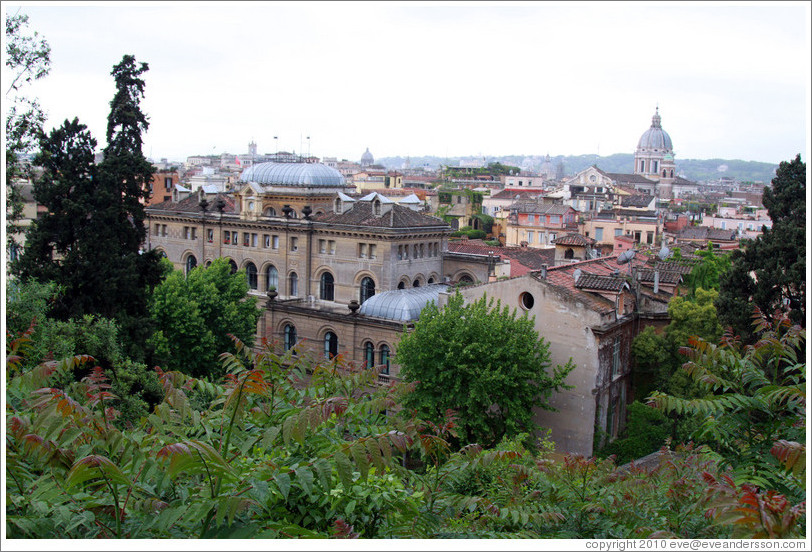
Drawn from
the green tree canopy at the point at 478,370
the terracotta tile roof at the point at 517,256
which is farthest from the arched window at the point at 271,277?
the green tree canopy at the point at 478,370

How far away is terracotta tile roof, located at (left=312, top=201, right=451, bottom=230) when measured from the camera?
39.6m

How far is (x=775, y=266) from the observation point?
2881cm

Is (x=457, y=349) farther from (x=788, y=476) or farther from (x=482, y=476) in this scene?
(x=788, y=476)

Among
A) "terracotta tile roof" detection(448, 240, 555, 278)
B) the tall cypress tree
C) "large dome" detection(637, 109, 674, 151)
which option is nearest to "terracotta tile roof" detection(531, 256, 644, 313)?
"terracotta tile roof" detection(448, 240, 555, 278)

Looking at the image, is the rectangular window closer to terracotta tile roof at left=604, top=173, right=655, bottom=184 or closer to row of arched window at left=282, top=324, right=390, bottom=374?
row of arched window at left=282, top=324, right=390, bottom=374

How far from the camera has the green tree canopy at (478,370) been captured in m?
26.1

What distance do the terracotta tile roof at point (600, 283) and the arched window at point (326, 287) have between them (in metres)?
14.9

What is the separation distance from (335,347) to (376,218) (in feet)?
23.4

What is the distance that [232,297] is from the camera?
113 ft

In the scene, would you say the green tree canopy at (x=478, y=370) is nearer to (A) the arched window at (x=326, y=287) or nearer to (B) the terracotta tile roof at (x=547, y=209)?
(A) the arched window at (x=326, y=287)

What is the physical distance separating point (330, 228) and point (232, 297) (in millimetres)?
8035

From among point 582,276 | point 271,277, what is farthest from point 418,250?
point 582,276

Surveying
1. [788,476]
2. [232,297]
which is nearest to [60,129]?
[232,297]

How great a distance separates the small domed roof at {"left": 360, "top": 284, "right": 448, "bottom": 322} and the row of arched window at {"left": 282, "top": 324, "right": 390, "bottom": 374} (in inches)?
58.2
